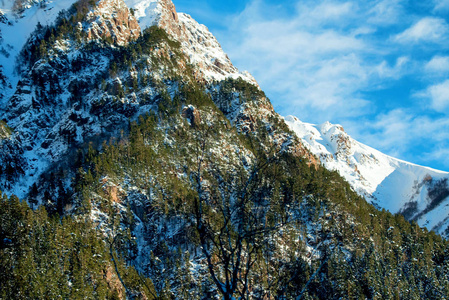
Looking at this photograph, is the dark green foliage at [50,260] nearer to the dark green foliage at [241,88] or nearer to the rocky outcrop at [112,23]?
the dark green foliage at [241,88]

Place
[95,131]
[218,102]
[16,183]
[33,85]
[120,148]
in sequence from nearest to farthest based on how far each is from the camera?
[120,148], [16,183], [95,131], [33,85], [218,102]

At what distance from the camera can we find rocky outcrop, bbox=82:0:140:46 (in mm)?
164250

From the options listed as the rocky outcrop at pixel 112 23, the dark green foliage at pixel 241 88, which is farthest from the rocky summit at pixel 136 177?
the dark green foliage at pixel 241 88

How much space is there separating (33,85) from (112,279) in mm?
110255

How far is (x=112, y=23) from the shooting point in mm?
170375

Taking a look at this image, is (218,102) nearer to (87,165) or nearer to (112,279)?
(87,165)

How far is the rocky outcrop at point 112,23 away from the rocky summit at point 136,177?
61cm

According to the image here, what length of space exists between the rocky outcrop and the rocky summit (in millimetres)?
610

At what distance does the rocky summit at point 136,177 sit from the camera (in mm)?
63625

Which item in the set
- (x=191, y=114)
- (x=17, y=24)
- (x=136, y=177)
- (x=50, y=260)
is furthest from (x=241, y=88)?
(x=50, y=260)

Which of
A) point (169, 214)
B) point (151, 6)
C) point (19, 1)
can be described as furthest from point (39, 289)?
point (19, 1)

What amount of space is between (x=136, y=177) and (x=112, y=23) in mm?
98434

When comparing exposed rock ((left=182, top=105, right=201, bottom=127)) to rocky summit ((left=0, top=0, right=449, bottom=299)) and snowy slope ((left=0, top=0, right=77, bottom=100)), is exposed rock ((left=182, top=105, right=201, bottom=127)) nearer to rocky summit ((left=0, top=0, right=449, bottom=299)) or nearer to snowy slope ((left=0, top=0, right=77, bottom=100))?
rocky summit ((left=0, top=0, right=449, bottom=299))

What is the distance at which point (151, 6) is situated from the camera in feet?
645
